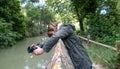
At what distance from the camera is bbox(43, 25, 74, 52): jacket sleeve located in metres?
Answer: 2.24

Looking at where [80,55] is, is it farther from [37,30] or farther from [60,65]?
[37,30]

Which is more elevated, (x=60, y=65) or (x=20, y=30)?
(x=60, y=65)

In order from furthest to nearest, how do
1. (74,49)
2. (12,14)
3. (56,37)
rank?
(12,14) → (74,49) → (56,37)

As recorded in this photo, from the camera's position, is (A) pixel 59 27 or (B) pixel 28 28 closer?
(A) pixel 59 27

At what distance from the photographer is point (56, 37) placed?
2.24 metres

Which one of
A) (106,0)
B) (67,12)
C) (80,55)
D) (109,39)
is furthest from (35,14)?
(80,55)

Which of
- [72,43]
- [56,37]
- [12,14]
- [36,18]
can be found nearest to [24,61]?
[72,43]

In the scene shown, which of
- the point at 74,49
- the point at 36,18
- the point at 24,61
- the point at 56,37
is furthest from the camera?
the point at 36,18

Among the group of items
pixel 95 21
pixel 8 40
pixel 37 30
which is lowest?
pixel 37 30

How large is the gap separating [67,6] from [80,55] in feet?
70.7

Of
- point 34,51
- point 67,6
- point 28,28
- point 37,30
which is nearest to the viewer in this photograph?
point 34,51

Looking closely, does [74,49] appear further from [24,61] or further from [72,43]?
[24,61]

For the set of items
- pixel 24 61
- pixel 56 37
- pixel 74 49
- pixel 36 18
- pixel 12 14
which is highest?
pixel 56 37

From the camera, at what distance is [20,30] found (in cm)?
3178
